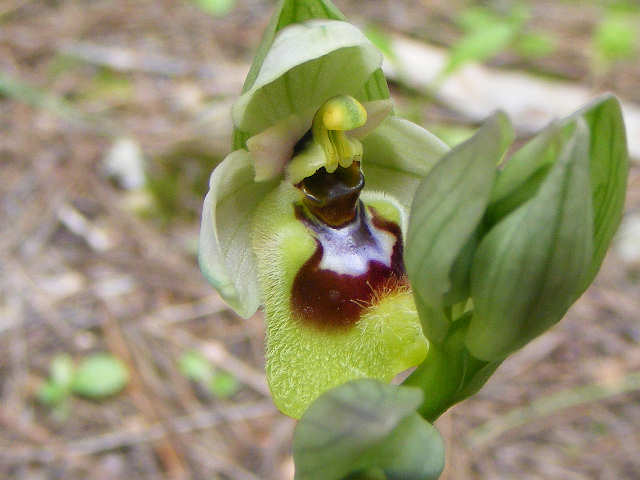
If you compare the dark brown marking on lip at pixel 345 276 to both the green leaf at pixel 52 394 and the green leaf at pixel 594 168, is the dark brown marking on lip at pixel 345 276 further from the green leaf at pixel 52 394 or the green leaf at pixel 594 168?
the green leaf at pixel 52 394

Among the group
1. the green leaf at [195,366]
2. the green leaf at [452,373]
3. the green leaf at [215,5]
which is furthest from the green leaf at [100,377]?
the green leaf at [215,5]

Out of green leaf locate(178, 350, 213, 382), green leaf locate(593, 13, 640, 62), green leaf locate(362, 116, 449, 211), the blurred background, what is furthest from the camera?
green leaf locate(593, 13, 640, 62)

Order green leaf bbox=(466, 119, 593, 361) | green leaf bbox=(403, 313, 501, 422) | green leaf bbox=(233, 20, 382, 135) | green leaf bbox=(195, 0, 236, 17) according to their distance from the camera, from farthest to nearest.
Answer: green leaf bbox=(195, 0, 236, 17), green leaf bbox=(233, 20, 382, 135), green leaf bbox=(403, 313, 501, 422), green leaf bbox=(466, 119, 593, 361)

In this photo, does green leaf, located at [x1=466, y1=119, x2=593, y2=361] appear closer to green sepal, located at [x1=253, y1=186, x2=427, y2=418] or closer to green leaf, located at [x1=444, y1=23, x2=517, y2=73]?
green sepal, located at [x1=253, y1=186, x2=427, y2=418]

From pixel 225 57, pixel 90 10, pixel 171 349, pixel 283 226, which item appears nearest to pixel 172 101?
pixel 225 57

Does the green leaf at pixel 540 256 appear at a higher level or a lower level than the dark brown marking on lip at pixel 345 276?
higher

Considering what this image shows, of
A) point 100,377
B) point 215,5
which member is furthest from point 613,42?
point 100,377

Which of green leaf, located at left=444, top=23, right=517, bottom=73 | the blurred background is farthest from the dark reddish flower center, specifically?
green leaf, located at left=444, top=23, right=517, bottom=73
